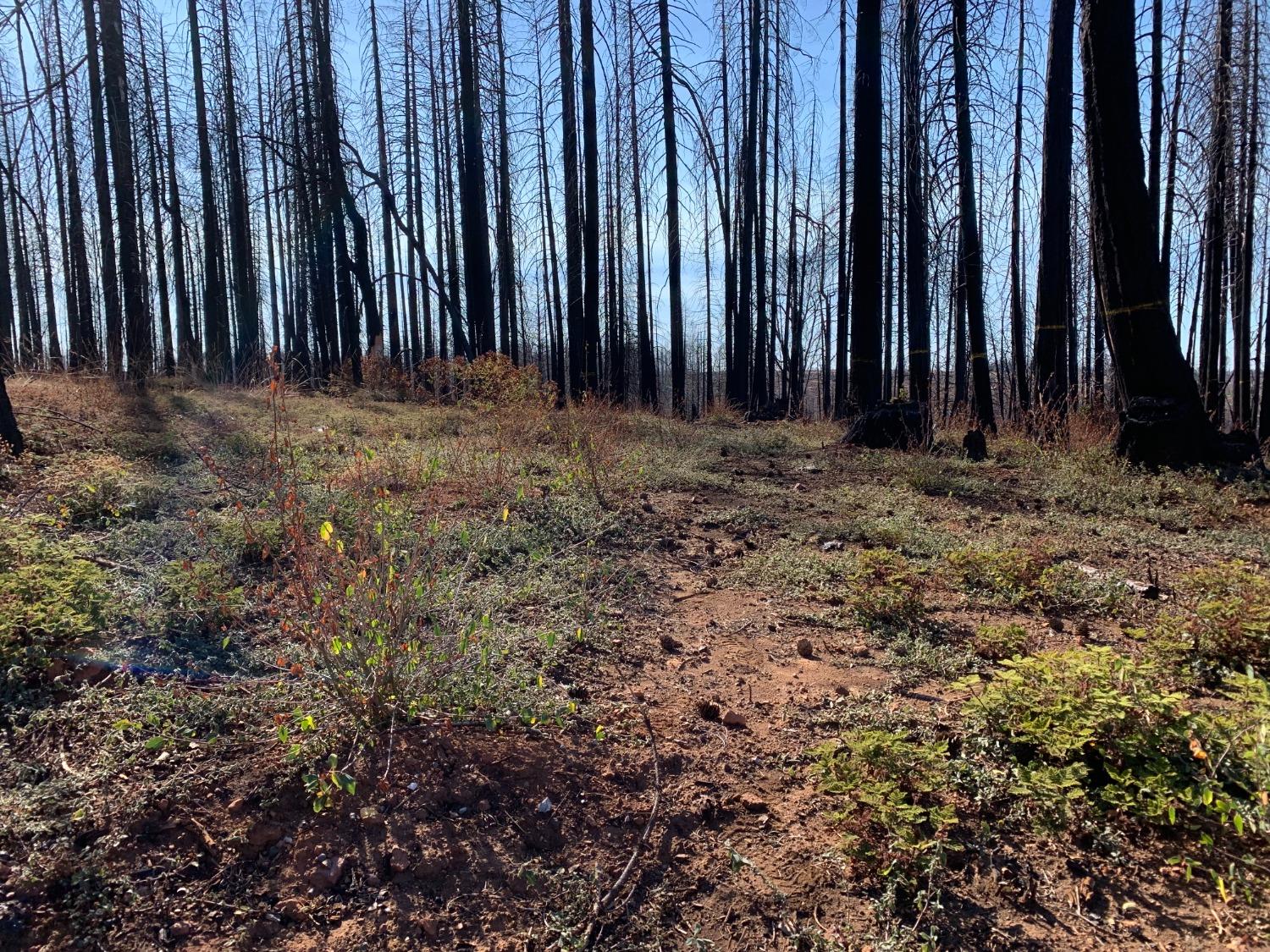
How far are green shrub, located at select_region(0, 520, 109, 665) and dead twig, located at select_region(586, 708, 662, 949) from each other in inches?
78.4

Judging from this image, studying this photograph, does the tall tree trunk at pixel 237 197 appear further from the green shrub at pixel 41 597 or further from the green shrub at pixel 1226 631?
the green shrub at pixel 1226 631

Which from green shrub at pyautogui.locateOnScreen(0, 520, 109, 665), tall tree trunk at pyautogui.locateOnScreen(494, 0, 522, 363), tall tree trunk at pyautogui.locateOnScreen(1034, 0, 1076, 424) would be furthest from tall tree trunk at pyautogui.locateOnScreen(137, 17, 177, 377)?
tall tree trunk at pyautogui.locateOnScreen(1034, 0, 1076, 424)

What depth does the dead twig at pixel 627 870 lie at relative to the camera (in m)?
1.58

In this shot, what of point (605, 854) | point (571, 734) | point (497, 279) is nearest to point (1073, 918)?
point (605, 854)

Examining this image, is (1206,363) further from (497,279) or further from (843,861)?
(497,279)

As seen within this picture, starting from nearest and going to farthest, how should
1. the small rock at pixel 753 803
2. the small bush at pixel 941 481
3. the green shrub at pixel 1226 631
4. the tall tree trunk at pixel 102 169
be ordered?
the small rock at pixel 753 803, the green shrub at pixel 1226 631, the small bush at pixel 941 481, the tall tree trunk at pixel 102 169

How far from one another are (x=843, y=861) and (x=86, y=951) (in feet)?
5.59

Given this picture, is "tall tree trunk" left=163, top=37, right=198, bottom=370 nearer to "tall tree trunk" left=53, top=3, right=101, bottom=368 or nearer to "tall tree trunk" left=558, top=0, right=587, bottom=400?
"tall tree trunk" left=53, top=3, right=101, bottom=368

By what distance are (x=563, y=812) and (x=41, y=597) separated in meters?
2.09

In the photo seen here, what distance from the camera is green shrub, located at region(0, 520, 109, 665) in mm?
2266

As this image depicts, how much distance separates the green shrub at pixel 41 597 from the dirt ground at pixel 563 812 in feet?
0.28

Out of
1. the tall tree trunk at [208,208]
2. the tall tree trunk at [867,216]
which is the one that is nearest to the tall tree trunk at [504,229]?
the tall tree trunk at [208,208]

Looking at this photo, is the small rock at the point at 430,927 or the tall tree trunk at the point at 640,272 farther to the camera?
the tall tree trunk at the point at 640,272

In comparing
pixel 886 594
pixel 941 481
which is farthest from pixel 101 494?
pixel 941 481
